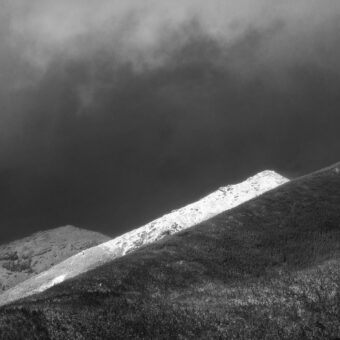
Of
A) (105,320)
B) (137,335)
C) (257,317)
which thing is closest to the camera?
(137,335)

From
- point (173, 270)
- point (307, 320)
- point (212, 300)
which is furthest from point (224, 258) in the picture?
point (307, 320)

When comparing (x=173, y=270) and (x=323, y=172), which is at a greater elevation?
(x=323, y=172)

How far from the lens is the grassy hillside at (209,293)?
18.3 metres

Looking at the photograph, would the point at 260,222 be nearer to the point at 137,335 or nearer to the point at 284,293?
the point at 284,293

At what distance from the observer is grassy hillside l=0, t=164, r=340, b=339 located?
721 inches

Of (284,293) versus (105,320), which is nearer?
(105,320)

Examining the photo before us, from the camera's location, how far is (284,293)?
2462 centimetres

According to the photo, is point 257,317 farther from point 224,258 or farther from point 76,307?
point 224,258

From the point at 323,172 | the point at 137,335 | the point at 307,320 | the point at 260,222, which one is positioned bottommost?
the point at 307,320

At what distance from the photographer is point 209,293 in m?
29.3

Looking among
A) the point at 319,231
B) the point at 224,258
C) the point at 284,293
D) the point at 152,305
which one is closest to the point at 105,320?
the point at 152,305

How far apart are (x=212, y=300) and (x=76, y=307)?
24.6ft

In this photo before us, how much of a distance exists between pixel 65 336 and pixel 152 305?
6664 mm

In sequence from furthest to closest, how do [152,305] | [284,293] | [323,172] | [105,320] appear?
[323,172] → [284,293] → [152,305] → [105,320]
